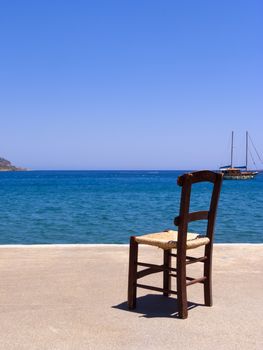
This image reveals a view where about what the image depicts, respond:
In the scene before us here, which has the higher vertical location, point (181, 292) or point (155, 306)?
point (181, 292)

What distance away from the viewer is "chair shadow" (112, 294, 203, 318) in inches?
161

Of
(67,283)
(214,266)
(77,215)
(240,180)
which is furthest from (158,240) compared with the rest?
(240,180)

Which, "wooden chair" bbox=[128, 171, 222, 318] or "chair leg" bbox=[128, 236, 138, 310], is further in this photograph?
"chair leg" bbox=[128, 236, 138, 310]

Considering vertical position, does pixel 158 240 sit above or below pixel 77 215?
above

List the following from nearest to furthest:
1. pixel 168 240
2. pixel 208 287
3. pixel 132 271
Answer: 1. pixel 168 240
2. pixel 132 271
3. pixel 208 287

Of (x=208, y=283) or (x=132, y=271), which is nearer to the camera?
(x=132, y=271)

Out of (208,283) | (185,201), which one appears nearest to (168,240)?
(185,201)

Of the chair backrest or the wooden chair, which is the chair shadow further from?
the chair backrest

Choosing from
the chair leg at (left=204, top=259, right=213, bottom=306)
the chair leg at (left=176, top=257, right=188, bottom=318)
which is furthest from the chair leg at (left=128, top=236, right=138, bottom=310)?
the chair leg at (left=204, top=259, right=213, bottom=306)

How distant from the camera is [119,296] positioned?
15.1ft

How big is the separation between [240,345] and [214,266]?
2605 mm

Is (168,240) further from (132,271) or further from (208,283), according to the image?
(208,283)

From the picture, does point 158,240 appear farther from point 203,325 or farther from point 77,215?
point 77,215

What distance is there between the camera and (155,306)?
170 inches
